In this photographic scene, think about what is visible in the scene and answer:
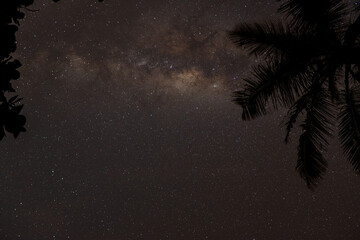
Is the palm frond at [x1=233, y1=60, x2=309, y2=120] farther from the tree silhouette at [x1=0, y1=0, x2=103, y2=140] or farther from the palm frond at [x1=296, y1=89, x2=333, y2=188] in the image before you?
the tree silhouette at [x1=0, y1=0, x2=103, y2=140]

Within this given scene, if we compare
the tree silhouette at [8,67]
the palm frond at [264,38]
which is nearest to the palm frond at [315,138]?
the palm frond at [264,38]

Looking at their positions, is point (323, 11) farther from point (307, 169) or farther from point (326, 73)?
point (307, 169)

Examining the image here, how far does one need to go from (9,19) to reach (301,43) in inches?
212

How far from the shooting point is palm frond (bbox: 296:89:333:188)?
716 centimetres

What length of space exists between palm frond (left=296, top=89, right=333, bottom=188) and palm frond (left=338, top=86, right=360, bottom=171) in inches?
14.7

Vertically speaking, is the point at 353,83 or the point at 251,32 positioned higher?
the point at 251,32

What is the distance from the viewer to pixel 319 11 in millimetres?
6645

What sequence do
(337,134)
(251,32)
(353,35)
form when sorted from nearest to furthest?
(353,35) < (337,134) < (251,32)

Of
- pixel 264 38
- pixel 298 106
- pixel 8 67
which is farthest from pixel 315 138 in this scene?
pixel 8 67

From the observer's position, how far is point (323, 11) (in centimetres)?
664

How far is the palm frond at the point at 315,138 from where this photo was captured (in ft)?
23.5

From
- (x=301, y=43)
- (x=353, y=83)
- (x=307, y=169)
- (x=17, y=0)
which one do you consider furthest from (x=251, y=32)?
(x=17, y=0)

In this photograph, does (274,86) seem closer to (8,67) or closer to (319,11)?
(319,11)

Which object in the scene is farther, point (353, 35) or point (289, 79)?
point (289, 79)
